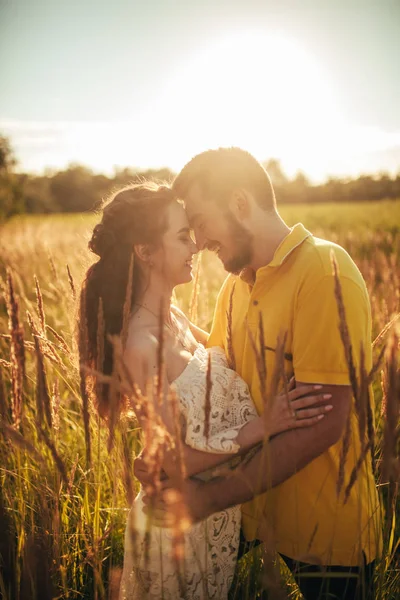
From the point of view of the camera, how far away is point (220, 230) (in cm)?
242

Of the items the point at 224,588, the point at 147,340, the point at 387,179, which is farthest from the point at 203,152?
the point at 387,179

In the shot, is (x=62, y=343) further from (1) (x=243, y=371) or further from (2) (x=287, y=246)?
(2) (x=287, y=246)

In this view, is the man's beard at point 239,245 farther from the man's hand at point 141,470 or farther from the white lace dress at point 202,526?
the man's hand at point 141,470

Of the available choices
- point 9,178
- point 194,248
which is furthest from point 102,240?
point 9,178

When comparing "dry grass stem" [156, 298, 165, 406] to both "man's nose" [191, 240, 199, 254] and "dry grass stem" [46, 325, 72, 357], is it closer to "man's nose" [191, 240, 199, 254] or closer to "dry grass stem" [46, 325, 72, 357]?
"dry grass stem" [46, 325, 72, 357]

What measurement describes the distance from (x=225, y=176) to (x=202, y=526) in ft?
5.36

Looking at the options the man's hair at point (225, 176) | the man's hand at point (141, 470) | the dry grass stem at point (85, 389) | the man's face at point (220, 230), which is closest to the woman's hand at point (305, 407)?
the man's hand at point (141, 470)

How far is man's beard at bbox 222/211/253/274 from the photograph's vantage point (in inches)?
93.1

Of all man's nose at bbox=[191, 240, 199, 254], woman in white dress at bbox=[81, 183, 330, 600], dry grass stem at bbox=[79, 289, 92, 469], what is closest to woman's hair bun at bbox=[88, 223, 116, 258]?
woman in white dress at bbox=[81, 183, 330, 600]

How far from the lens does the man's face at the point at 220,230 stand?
2373mm

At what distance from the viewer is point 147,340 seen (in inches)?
78.4

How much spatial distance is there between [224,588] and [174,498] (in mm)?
1267

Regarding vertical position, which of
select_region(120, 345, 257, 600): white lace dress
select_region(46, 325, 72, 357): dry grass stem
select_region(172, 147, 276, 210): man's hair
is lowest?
select_region(120, 345, 257, 600): white lace dress

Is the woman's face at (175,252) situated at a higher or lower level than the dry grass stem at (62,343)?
higher
